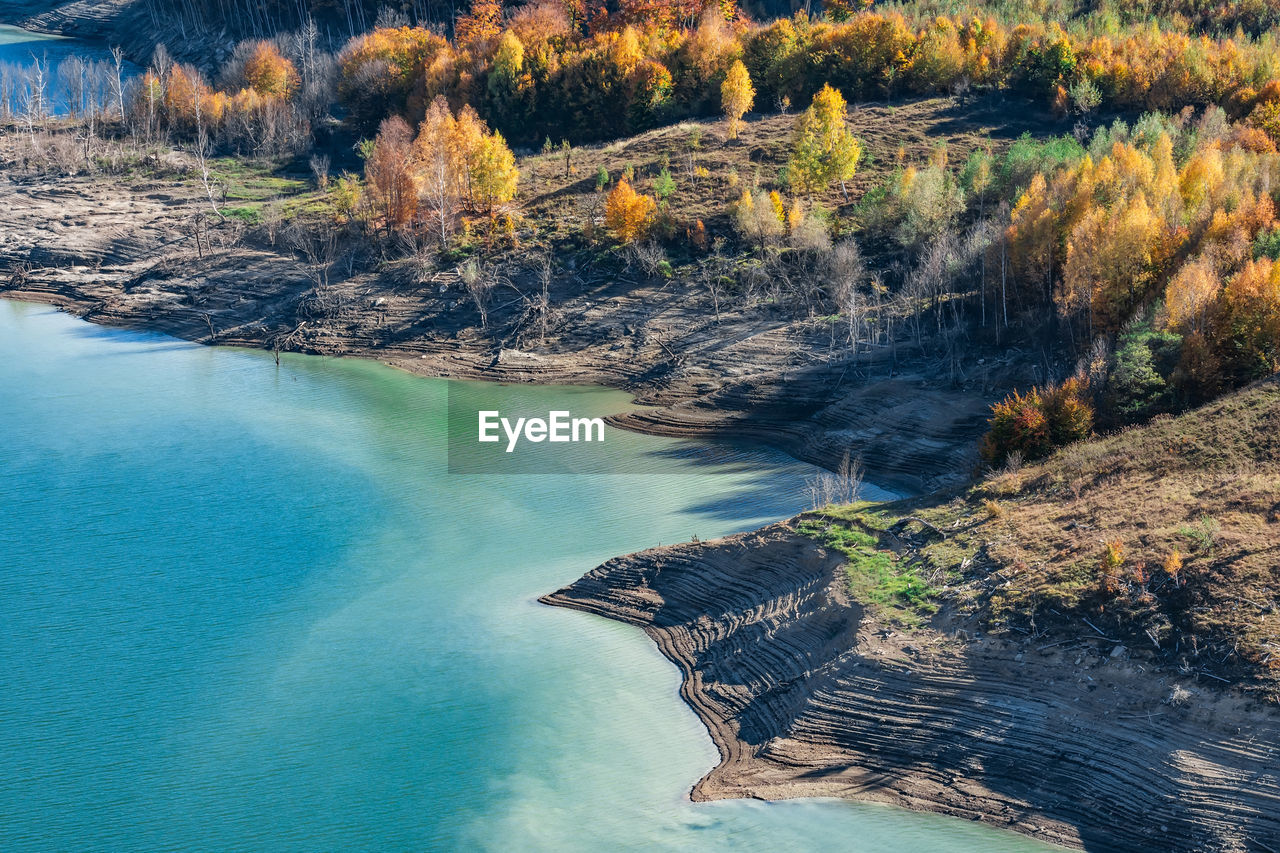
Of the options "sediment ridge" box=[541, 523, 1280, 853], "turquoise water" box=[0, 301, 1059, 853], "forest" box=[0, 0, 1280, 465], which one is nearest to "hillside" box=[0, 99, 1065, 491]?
"forest" box=[0, 0, 1280, 465]

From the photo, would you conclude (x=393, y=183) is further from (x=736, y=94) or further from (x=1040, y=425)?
(x=1040, y=425)

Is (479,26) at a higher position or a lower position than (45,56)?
lower

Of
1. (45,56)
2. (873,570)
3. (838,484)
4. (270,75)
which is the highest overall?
(45,56)

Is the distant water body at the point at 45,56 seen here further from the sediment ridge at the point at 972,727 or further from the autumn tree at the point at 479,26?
the sediment ridge at the point at 972,727

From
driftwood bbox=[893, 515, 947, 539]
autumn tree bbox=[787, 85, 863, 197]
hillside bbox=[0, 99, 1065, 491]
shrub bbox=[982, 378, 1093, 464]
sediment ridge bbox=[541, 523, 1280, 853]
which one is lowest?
sediment ridge bbox=[541, 523, 1280, 853]

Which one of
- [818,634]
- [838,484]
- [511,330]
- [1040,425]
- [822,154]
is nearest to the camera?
[818,634]

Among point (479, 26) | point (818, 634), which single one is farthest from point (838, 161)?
point (479, 26)

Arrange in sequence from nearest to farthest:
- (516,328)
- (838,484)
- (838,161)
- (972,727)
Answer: (972,727) < (838,484) < (516,328) < (838,161)

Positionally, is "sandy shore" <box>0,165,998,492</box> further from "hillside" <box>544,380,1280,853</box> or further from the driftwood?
"hillside" <box>544,380,1280,853</box>
